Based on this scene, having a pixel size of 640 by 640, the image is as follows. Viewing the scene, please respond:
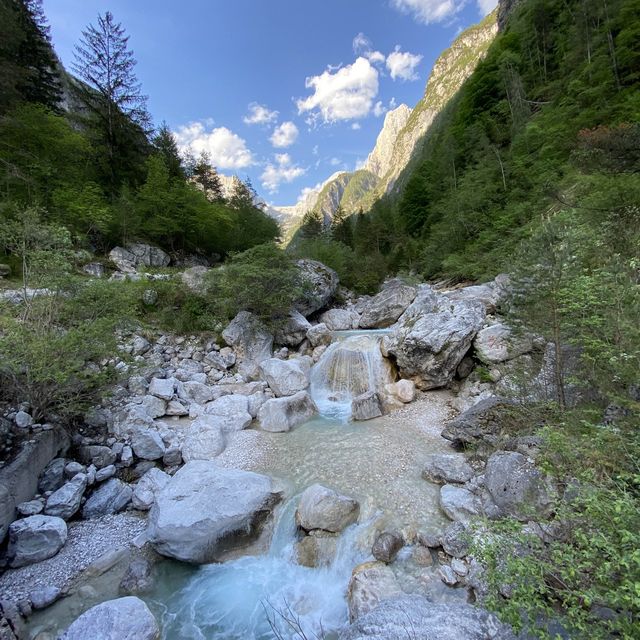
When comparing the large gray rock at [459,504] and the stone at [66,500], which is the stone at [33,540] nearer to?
the stone at [66,500]

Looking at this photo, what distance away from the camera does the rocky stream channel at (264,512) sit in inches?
148

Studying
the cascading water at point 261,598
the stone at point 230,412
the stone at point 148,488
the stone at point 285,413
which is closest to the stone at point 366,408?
the stone at point 285,413

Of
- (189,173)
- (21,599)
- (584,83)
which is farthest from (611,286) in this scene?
(189,173)

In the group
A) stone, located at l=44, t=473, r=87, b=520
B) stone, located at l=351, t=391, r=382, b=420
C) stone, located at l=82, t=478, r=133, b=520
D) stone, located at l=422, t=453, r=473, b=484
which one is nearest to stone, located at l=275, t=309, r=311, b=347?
stone, located at l=351, t=391, r=382, b=420

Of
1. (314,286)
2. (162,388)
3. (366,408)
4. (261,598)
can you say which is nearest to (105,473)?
(162,388)

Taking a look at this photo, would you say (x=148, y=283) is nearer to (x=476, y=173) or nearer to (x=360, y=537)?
(x=360, y=537)

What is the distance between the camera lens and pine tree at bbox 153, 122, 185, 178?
24617 mm

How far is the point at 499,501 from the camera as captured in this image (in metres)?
4.65

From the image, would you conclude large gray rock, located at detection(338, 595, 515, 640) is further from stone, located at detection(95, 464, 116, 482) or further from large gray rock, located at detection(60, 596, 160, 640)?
stone, located at detection(95, 464, 116, 482)

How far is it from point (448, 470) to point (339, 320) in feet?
39.8

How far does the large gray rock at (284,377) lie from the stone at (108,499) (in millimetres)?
5071

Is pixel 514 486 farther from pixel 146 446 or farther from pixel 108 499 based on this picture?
pixel 146 446

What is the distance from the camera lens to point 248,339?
12.9 m

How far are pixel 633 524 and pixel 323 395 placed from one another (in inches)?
357
